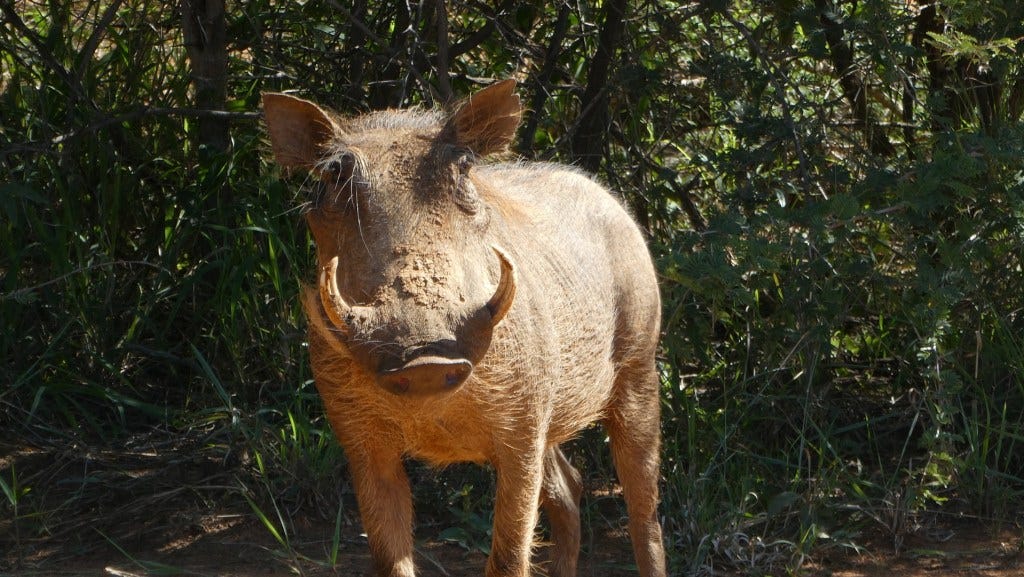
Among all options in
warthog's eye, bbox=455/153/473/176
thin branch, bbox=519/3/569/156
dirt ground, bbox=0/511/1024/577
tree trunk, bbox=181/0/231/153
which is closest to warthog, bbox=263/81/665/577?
warthog's eye, bbox=455/153/473/176

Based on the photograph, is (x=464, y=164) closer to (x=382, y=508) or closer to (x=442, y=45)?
(x=382, y=508)

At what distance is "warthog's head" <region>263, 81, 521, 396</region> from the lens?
2.27m

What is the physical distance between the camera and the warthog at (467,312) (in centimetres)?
235

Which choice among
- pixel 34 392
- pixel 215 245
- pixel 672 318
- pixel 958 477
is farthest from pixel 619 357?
pixel 34 392

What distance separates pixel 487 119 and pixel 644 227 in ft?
6.50

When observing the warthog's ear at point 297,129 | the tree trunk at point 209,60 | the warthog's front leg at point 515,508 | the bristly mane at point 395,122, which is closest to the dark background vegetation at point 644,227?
the tree trunk at point 209,60

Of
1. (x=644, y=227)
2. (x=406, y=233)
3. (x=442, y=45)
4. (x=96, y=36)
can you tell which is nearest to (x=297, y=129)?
(x=406, y=233)

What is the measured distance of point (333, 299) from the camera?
2.35 m

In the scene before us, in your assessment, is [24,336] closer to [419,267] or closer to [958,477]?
[419,267]

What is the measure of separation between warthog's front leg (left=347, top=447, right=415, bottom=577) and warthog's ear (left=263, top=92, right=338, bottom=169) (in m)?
0.69

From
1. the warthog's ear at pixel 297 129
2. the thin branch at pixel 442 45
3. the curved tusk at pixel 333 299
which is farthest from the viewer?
the thin branch at pixel 442 45

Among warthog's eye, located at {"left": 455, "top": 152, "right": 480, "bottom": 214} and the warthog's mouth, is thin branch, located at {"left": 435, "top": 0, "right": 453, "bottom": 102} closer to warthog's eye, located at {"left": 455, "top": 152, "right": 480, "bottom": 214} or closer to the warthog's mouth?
warthog's eye, located at {"left": 455, "top": 152, "right": 480, "bottom": 214}

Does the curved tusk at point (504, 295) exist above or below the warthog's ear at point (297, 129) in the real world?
below

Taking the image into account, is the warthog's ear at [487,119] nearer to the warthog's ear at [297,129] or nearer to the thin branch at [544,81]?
the warthog's ear at [297,129]
